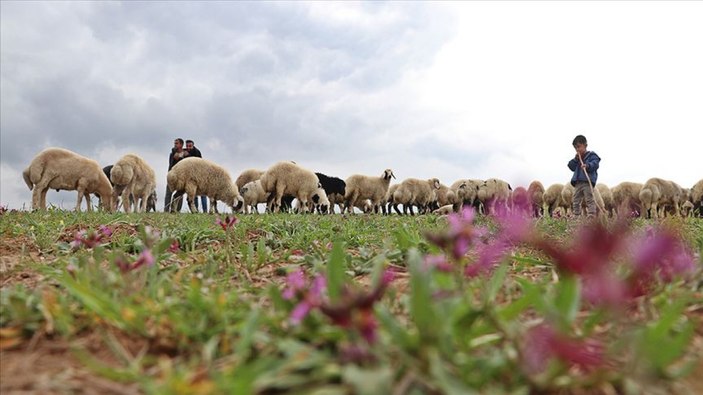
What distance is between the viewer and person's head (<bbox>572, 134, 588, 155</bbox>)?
41.1ft

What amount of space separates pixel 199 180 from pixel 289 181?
4548mm

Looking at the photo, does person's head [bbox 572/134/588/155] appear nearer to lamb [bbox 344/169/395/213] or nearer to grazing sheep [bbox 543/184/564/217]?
lamb [bbox 344/169/395/213]

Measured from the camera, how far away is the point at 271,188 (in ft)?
76.5

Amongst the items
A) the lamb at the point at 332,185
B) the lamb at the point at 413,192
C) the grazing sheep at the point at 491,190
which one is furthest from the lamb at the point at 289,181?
the lamb at the point at 413,192

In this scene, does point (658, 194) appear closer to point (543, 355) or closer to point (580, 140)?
point (580, 140)

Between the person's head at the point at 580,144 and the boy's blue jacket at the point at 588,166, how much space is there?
243 mm

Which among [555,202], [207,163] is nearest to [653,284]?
[207,163]

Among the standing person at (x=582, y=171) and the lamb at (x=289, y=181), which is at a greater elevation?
the lamb at (x=289, y=181)

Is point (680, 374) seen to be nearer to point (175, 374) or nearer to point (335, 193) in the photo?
point (175, 374)

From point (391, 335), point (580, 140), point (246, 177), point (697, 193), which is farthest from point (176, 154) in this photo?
point (697, 193)

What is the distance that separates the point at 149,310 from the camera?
1.86 m

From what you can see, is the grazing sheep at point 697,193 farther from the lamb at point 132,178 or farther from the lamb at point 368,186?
the lamb at point 132,178

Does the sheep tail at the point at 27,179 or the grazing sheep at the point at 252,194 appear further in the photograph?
the grazing sheep at the point at 252,194

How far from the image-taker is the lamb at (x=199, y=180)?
63.2ft
